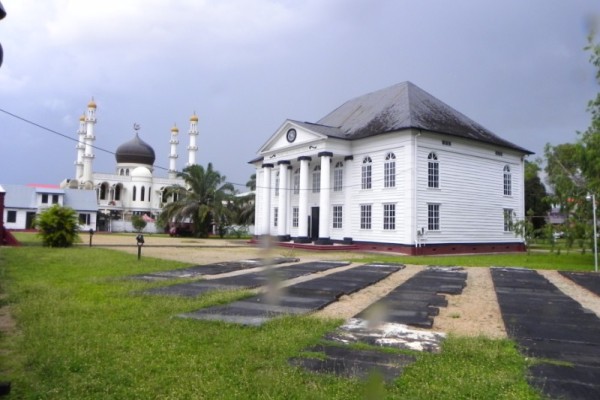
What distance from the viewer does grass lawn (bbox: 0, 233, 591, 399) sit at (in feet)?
13.7

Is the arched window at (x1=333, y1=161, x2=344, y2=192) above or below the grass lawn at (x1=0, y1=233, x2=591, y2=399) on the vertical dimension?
above

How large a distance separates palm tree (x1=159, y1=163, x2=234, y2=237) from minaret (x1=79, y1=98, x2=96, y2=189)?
22786 millimetres

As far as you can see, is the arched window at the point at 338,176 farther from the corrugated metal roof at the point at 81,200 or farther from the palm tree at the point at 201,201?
the corrugated metal roof at the point at 81,200

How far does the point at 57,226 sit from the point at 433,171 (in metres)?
20.6

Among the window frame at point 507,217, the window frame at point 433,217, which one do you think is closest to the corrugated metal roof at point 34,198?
the window frame at point 433,217

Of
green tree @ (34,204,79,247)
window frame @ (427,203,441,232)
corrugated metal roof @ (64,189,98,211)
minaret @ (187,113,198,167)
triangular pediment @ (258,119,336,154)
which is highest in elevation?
minaret @ (187,113,198,167)

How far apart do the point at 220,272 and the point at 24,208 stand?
43.7 meters

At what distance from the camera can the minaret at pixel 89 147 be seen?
204 ft

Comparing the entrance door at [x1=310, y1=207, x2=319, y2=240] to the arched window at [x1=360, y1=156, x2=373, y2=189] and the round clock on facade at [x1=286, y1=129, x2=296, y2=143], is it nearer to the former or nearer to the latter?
the arched window at [x1=360, y1=156, x2=373, y2=189]

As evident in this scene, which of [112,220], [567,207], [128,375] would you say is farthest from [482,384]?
[112,220]

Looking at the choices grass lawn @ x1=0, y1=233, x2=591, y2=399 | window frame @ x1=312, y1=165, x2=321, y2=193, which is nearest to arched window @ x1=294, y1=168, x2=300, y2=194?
window frame @ x1=312, y1=165, x2=321, y2=193

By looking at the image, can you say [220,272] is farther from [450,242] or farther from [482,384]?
[450,242]

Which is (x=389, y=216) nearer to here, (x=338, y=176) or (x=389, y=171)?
(x=389, y=171)

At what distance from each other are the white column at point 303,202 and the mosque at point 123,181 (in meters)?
32.6
